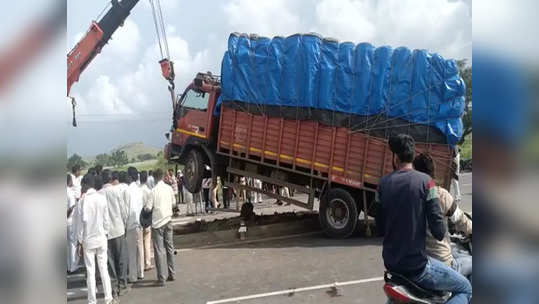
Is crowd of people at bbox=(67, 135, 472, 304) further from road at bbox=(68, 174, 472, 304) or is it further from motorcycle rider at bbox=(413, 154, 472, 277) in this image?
road at bbox=(68, 174, 472, 304)

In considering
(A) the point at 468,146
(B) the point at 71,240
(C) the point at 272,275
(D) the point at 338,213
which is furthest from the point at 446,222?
(D) the point at 338,213

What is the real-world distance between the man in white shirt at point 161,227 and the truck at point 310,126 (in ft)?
7.99

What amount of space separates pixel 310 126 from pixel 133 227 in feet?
11.2

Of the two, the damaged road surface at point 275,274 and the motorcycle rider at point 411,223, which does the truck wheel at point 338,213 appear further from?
the motorcycle rider at point 411,223

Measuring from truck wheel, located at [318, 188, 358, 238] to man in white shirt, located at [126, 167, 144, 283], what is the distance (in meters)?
3.28

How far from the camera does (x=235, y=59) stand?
7816 mm

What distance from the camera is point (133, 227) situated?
5746 mm

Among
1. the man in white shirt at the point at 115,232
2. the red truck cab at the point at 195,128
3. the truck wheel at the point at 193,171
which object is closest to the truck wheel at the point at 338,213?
the red truck cab at the point at 195,128

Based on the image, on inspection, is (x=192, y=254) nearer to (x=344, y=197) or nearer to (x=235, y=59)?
(x=344, y=197)

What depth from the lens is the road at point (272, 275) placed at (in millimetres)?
4922

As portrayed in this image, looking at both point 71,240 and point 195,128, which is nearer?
point 71,240

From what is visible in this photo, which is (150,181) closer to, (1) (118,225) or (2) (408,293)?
(1) (118,225)

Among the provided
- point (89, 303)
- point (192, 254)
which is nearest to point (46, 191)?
point (89, 303)

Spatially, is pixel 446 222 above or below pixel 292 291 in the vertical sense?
above
